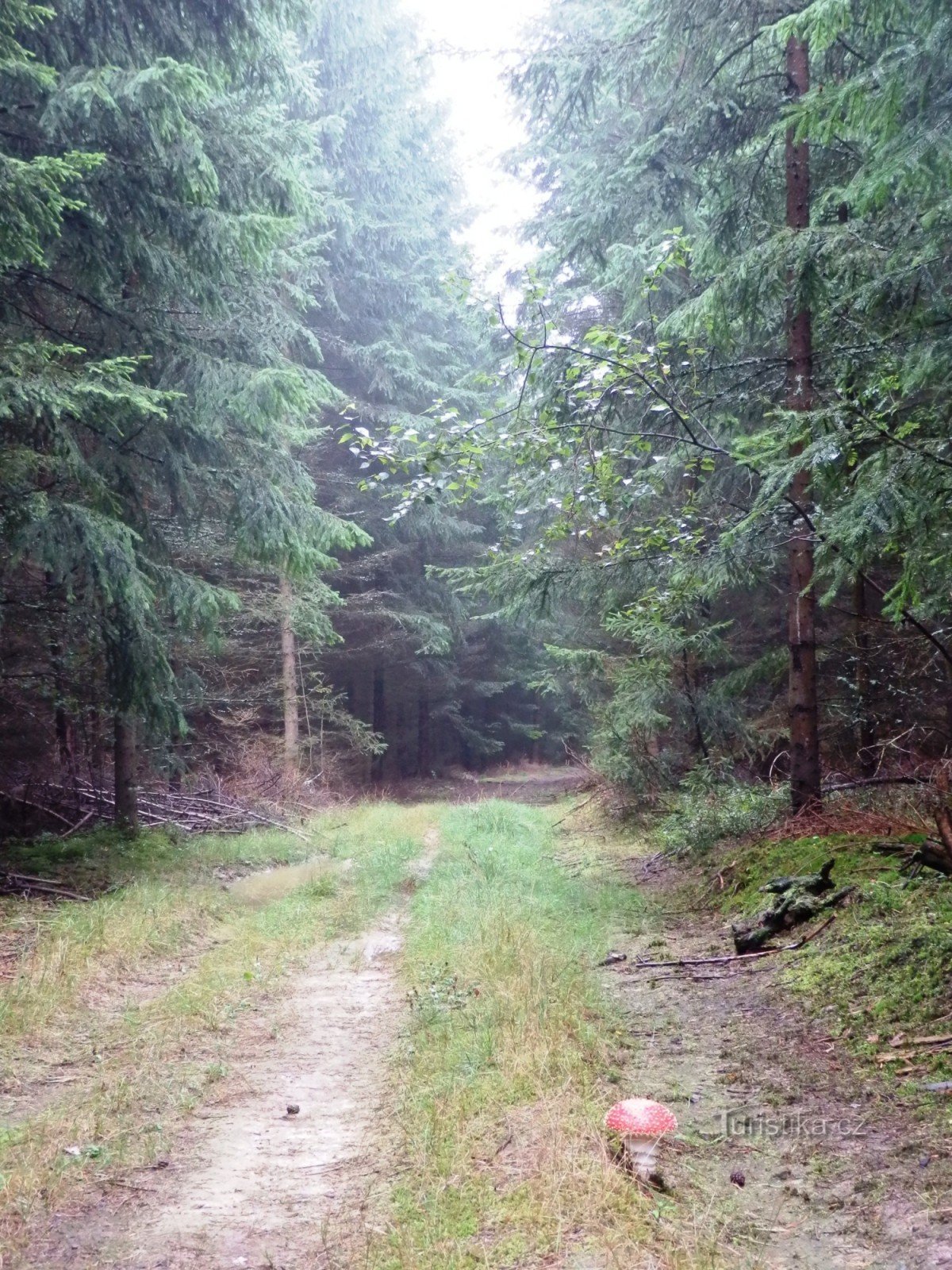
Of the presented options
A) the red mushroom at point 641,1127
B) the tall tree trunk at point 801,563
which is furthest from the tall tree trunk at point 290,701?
the red mushroom at point 641,1127

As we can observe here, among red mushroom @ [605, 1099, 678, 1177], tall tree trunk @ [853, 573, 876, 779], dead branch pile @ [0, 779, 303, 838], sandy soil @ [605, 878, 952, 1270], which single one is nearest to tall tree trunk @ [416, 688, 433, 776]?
dead branch pile @ [0, 779, 303, 838]

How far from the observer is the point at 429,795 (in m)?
24.2

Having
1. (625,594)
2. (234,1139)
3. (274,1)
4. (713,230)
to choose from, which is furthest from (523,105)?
(234,1139)

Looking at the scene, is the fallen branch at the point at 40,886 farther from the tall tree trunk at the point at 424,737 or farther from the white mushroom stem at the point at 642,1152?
the tall tree trunk at the point at 424,737

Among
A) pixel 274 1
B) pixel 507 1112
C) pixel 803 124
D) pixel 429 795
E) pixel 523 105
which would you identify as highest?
pixel 523 105

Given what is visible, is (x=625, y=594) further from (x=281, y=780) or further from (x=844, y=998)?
(x=281, y=780)

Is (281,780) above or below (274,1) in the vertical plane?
below

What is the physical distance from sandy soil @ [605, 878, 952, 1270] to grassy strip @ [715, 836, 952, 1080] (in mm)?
197

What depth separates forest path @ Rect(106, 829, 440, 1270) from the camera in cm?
302

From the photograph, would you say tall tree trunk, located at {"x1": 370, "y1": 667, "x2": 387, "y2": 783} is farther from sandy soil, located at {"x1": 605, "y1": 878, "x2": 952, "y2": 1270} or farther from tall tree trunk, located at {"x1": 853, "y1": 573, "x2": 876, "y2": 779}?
sandy soil, located at {"x1": 605, "y1": 878, "x2": 952, "y2": 1270}

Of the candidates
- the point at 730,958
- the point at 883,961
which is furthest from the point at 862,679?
the point at 883,961

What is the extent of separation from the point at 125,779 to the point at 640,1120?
10.2 m

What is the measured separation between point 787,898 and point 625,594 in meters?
6.44

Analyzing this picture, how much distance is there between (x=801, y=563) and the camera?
8.61 m
